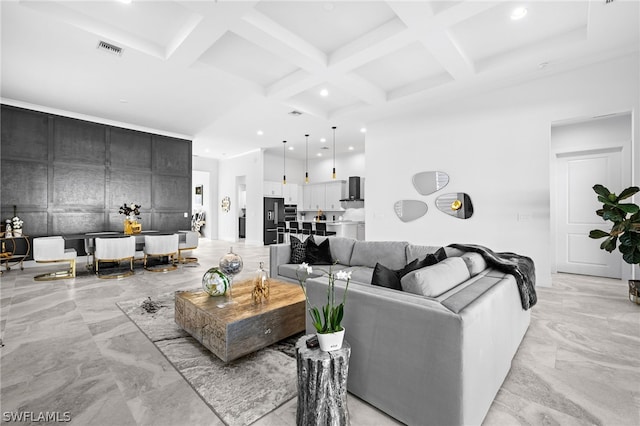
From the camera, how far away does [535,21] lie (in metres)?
3.32

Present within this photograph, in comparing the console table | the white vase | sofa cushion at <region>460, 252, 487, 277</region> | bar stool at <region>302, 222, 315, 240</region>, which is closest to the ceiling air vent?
the console table

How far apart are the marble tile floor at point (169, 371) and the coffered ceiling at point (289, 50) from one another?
318 centimetres

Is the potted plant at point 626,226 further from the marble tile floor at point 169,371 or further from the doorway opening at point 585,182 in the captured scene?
the doorway opening at point 585,182

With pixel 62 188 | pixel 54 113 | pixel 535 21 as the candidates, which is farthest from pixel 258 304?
pixel 54 113

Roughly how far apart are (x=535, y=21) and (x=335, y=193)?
6.85m

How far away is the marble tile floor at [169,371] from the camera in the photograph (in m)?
1.59

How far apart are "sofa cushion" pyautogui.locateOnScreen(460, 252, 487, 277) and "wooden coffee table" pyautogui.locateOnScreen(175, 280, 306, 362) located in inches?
53.9

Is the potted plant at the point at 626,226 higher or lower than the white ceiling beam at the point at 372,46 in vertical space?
lower

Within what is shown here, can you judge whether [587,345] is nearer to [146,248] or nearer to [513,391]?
[513,391]

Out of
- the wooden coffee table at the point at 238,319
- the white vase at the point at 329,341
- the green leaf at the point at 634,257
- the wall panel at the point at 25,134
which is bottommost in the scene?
the wooden coffee table at the point at 238,319

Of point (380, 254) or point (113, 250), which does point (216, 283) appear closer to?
point (380, 254)

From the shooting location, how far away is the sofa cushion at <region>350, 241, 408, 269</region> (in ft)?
11.1

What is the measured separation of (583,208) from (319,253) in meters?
4.77

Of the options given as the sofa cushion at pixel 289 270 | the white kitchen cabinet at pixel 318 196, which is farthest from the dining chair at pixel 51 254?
the white kitchen cabinet at pixel 318 196
